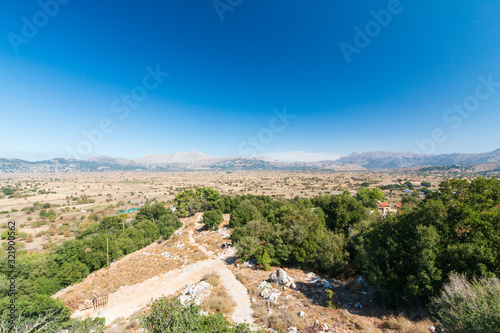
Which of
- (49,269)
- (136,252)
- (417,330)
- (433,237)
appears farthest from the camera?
(136,252)

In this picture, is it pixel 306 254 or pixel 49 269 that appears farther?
pixel 49 269

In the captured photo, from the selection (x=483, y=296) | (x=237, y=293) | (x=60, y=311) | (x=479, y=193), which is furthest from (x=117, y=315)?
(x=479, y=193)

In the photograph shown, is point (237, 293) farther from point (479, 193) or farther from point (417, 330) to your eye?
point (479, 193)

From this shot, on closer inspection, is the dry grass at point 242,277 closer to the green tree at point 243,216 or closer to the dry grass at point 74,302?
the dry grass at point 74,302

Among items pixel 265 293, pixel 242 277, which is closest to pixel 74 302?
pixel 242 277

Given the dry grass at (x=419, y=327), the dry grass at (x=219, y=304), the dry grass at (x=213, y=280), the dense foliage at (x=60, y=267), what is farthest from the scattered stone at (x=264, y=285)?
the dense foliage at (x=60, y=267)
